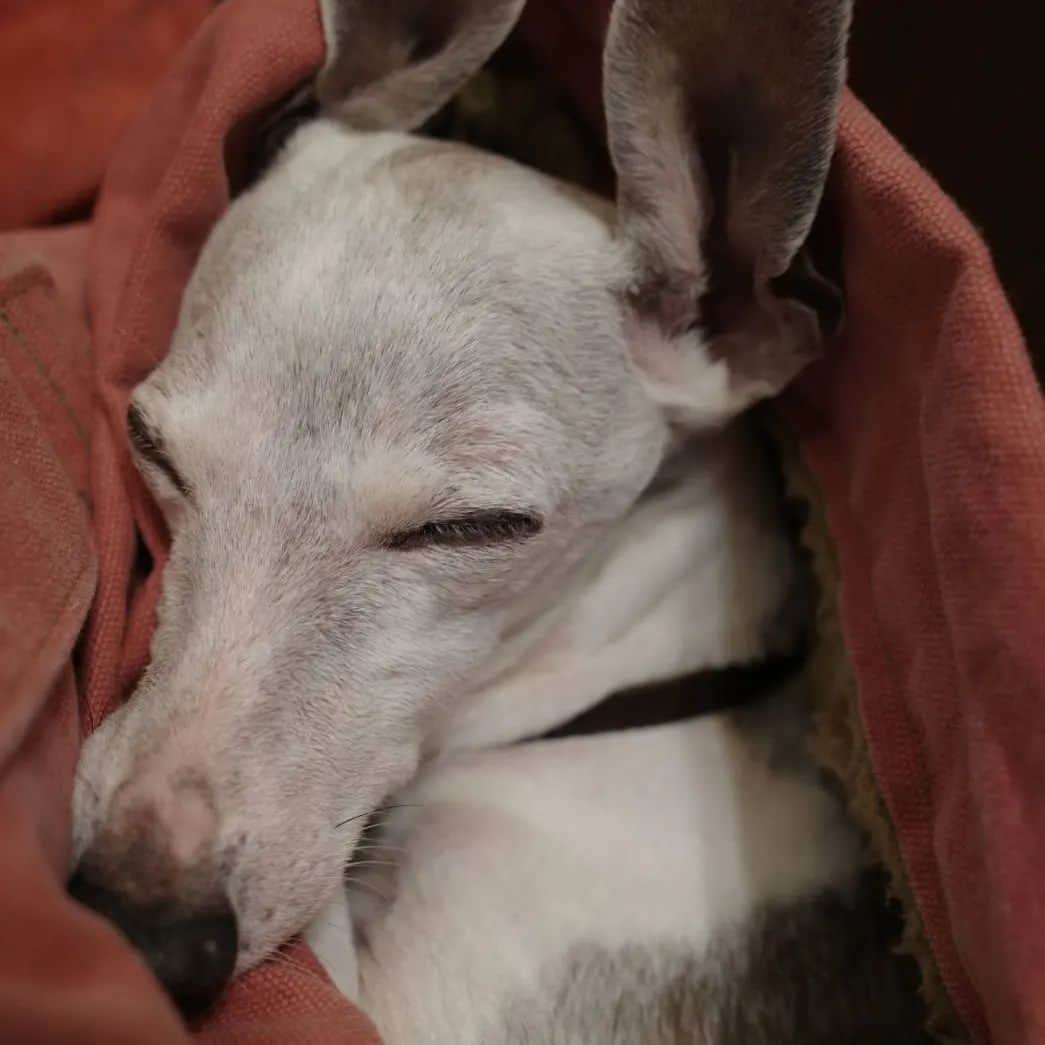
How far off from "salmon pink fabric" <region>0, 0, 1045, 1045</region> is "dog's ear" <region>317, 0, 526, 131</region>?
0.17 feet

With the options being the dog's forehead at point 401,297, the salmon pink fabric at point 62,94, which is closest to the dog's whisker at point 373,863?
the dog's forehead at point 401,297

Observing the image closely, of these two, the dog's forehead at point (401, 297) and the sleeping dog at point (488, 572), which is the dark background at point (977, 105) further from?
the dog's forehead at point (401, 297)

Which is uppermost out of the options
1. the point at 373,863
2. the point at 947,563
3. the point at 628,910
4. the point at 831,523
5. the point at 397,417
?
the point at 397,417

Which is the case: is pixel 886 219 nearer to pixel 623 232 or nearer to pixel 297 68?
pixel 623 232

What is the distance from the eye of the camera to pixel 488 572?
1.27m

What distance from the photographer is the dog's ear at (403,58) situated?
1.53m

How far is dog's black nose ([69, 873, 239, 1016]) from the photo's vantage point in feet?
3.20

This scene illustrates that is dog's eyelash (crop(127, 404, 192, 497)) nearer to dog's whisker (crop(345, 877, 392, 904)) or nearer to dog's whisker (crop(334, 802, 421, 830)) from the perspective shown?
dog's whisker (crop(334, 802, 421, 830))

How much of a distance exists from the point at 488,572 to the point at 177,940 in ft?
1.55

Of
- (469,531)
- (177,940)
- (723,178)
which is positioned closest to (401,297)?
(469,531)

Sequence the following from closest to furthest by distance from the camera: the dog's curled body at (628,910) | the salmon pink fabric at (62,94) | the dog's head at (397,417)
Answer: the dog's head at (397,417), the dog's curled body at (628,910), the salmon pink fabric at (62,94)

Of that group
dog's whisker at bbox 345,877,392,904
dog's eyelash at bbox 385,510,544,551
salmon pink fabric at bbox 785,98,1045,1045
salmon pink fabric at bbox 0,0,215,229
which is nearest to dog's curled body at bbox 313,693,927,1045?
dog's whisker at bbox 345,877,392,904

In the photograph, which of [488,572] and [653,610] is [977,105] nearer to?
[653,610]

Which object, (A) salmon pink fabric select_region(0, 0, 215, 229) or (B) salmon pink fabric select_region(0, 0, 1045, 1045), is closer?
(B) salmon pink fabric select_region(0, 0, 1045, 1045)
